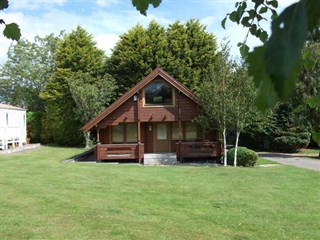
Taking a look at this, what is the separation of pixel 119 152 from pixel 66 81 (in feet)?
48.3

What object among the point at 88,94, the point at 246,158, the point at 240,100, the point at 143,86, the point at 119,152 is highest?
the point at 88,94

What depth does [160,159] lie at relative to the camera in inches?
894

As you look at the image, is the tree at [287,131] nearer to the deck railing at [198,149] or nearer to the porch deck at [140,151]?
the deck railing at [198,149]

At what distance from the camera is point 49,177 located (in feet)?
47.9

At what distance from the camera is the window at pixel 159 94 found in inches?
909

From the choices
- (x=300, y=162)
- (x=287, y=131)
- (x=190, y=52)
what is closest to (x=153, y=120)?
(x=300, y=162)

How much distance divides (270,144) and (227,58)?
12.7 meters

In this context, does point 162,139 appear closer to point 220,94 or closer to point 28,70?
point 220,94

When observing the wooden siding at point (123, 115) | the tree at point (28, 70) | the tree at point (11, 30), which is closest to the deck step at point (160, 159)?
the wooden siding at point (123, 115)

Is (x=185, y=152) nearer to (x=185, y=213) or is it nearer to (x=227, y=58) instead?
(x=227, y=58)

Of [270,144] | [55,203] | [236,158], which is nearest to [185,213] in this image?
[55,203]

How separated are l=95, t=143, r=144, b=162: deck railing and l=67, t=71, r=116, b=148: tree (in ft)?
32.4

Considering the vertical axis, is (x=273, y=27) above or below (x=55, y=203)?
above

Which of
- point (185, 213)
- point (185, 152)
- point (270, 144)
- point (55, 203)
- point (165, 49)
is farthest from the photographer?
point (165, 49)
